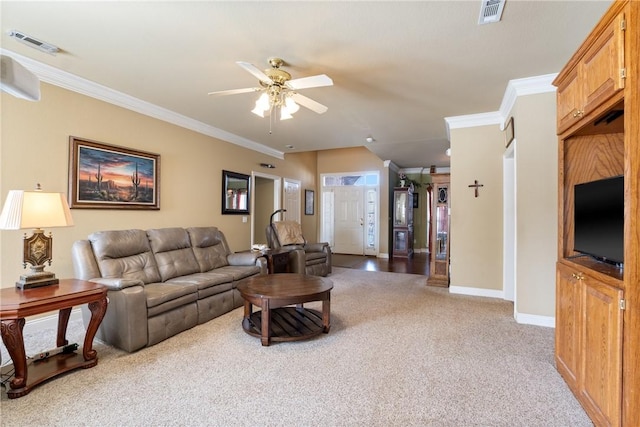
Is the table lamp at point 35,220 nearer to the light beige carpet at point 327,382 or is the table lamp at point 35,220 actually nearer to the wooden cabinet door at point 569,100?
the light beige carpet at point 327,382

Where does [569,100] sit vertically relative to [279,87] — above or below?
below

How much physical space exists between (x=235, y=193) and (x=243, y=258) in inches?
68.0

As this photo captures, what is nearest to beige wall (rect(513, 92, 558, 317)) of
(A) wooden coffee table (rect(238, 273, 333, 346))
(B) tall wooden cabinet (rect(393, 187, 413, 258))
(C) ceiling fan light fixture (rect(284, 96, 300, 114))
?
(A) wooden coffee table (rect(238, 273, 333, 346))

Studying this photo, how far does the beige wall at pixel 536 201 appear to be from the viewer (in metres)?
3.12

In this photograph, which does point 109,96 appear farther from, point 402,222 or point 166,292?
point 402,222

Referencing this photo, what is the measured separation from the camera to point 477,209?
14.1 ft

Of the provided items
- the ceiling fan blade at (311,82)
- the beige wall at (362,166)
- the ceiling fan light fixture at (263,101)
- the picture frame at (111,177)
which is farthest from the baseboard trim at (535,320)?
the beige wall at (362,166)

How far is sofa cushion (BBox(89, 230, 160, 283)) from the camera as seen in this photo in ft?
9.55

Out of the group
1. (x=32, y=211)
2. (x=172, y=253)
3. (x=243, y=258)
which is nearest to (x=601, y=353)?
(x=243, y=258)

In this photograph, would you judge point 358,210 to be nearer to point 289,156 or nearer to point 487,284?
point 289,156

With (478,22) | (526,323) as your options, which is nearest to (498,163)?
(526,323)

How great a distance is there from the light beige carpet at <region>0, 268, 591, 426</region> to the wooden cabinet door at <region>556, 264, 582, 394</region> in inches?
4.9

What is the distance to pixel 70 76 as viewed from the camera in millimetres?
3014

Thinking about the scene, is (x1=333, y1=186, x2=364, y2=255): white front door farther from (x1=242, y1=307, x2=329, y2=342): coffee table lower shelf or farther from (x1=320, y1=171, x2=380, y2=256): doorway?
(x1=242, y1=307, x2=329, y2=342): coffee table lower shelf
